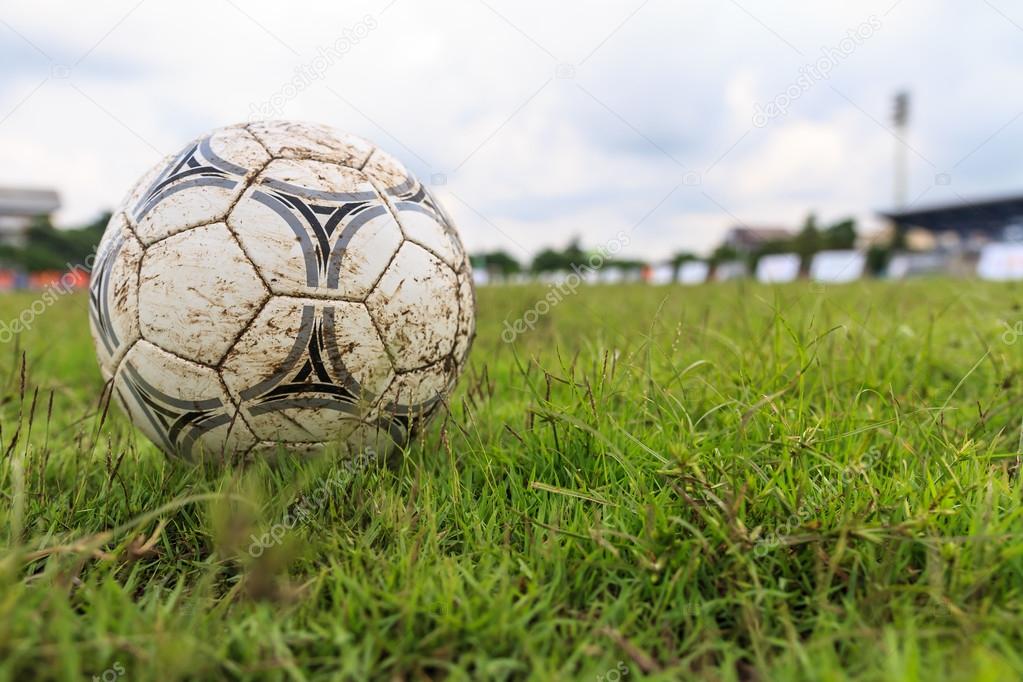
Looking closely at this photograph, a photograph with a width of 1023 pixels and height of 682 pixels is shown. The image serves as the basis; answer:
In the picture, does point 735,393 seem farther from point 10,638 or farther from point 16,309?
point 16,309

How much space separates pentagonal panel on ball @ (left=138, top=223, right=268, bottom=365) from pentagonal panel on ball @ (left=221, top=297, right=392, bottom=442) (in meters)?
0.06

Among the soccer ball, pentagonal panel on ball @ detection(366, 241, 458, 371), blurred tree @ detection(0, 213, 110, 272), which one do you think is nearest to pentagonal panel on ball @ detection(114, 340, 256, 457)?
the soccer ball

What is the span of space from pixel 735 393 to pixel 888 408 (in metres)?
0.73

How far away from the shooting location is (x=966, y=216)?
Answer: 5528 centimetres

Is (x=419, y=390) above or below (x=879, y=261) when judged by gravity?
below

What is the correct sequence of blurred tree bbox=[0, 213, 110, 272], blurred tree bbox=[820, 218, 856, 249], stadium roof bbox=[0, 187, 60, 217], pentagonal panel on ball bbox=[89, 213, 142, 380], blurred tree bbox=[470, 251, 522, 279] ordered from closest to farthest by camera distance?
pentagonal panel on ball bbox=[89, 213, 142, 380], blurred tree bbox=[0, 213, 110, 272], blurred tree bbox=[820, 218, 856, 249], blurred tree bbox=[470, 251, 522, 279], stadium roof bbox=[0, 187, 60, 217]

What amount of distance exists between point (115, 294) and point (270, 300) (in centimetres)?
61

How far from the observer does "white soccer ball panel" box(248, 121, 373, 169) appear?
2.35 m

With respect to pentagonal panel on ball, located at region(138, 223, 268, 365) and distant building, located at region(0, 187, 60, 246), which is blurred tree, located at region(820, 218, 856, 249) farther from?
distant building, located at region(0, 187, 60, 246)

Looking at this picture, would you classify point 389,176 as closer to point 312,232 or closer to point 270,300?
point 312,232

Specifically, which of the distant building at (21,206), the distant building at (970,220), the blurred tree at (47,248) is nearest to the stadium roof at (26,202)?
the distant building at (21,206)

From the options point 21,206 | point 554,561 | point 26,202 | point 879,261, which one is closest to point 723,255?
point 879,261

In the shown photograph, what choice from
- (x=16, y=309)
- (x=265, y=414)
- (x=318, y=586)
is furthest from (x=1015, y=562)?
(x=16, y=309)

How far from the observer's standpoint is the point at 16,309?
29.1 feet
